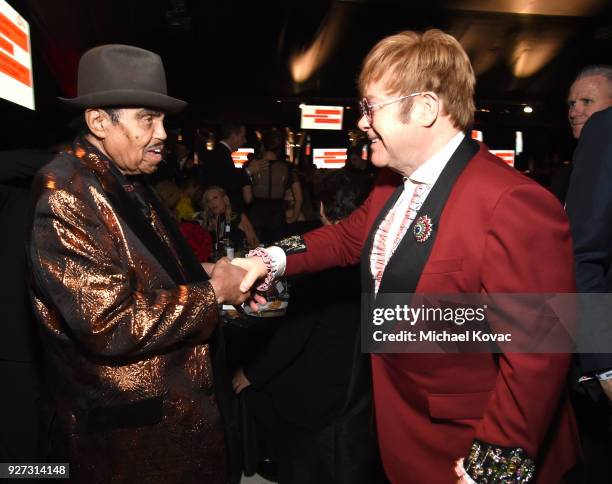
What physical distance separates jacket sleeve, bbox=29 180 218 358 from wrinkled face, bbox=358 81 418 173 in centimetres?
84

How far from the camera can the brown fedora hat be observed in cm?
157

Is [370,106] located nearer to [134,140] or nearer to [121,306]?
[134,140]

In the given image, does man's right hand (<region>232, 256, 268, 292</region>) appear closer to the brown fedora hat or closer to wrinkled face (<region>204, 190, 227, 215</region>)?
the brown fedora hat

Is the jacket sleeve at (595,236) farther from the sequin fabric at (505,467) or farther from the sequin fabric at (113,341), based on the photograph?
the sequin fabric at (113,341)

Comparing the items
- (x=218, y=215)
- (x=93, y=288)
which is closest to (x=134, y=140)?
(x=93, y=288)

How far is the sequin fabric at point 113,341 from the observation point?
1368mm

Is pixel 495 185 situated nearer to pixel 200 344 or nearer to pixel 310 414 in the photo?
pixel 200 344

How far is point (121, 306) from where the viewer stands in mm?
1386

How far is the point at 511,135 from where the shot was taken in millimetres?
16594

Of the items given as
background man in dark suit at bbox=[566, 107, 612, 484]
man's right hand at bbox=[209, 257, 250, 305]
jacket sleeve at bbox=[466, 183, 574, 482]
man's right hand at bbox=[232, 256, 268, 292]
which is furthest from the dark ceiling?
jacket sleeve at bbox=[466, 183, 574, 482]

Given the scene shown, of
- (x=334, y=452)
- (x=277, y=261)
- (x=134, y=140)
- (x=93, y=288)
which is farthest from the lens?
(x=334, y=452)

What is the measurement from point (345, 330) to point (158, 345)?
1.16m

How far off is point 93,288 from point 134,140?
577 mm

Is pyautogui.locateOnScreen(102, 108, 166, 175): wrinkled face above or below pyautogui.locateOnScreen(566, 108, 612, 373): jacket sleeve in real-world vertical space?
above
